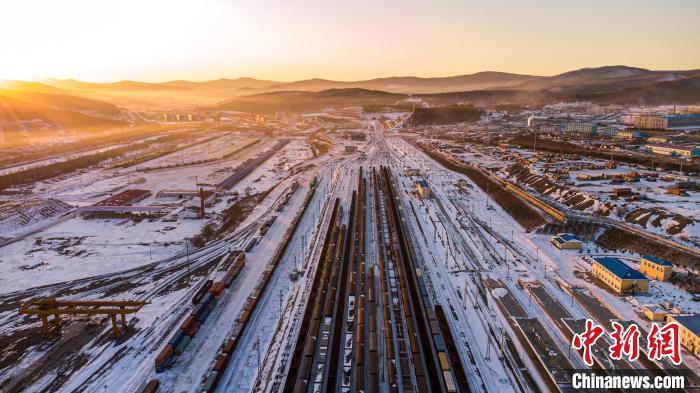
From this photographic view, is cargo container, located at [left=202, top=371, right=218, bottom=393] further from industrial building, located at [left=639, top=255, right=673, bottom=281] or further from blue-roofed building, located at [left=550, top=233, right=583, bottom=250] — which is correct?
industrial building, located at [left=639, top=255, right=673, bottom=281]

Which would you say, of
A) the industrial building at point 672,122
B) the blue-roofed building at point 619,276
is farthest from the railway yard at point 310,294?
the industrial building at point 672,122

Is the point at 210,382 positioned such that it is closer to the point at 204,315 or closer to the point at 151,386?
the point at 151,386

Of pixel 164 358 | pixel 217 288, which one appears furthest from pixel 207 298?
pixel 164 358

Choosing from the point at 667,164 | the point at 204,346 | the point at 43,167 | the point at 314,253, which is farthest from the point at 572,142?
the point at 43,167

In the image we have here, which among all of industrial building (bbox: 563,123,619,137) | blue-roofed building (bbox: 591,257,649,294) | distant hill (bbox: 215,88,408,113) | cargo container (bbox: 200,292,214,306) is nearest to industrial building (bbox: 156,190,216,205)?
cargo container (bbox: 200,292,214,306)

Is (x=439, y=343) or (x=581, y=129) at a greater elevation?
(x=581, y=129)

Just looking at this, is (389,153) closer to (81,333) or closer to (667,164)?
(667,164)

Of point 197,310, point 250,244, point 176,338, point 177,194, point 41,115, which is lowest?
point 176,338
